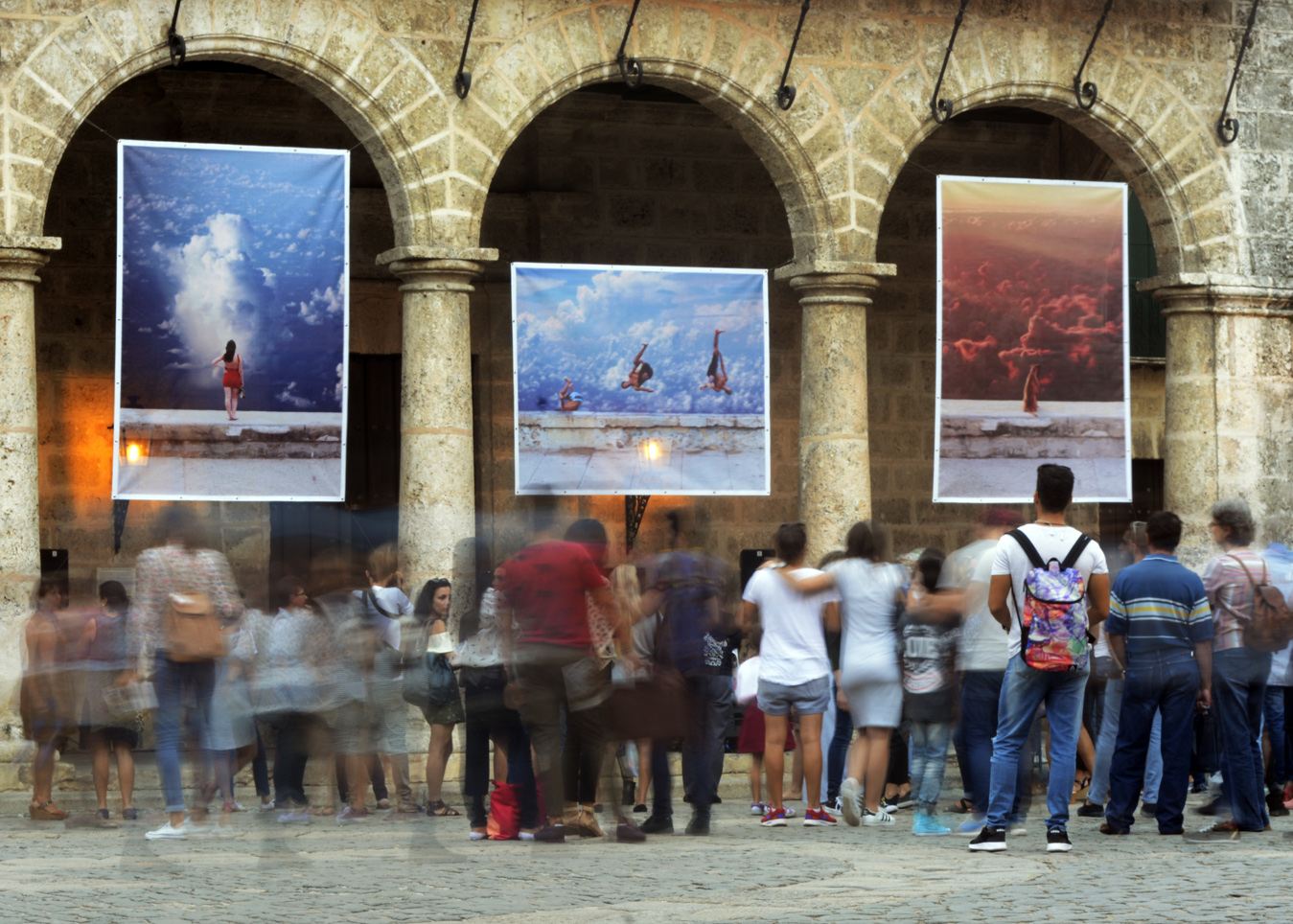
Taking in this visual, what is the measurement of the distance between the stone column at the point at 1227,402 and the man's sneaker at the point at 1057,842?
253 inches

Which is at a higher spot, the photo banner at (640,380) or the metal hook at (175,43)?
the metal hook at (175,43)

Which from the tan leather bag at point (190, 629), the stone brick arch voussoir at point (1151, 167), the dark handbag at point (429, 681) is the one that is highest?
the stone brick arch voussoir at point (1151, 167)

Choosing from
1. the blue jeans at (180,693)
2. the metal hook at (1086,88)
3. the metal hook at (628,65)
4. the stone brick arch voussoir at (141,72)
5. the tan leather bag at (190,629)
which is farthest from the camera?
the metal hook at (1086,88)

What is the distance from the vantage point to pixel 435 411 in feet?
41.7

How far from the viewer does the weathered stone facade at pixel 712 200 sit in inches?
483

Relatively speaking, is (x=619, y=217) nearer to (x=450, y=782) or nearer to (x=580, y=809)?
(x=450, y=782)

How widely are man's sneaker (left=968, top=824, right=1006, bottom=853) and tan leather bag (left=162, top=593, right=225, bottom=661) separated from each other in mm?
3573

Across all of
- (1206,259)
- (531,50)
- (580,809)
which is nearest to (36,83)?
(531,50)

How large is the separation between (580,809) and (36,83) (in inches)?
241

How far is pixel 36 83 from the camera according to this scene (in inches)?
470

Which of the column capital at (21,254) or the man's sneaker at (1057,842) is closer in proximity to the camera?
the man's sneaker at (1057,842)

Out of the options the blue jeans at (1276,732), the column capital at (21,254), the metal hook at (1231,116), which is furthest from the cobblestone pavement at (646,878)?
the metal hook at (1231,116)

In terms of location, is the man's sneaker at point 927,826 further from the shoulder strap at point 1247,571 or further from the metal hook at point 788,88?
the metal hook at point 788,88

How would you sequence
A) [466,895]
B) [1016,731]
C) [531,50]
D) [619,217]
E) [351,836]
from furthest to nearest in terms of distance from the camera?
[619,217], [531,50], [351,836], [1016,731], [466,895]
